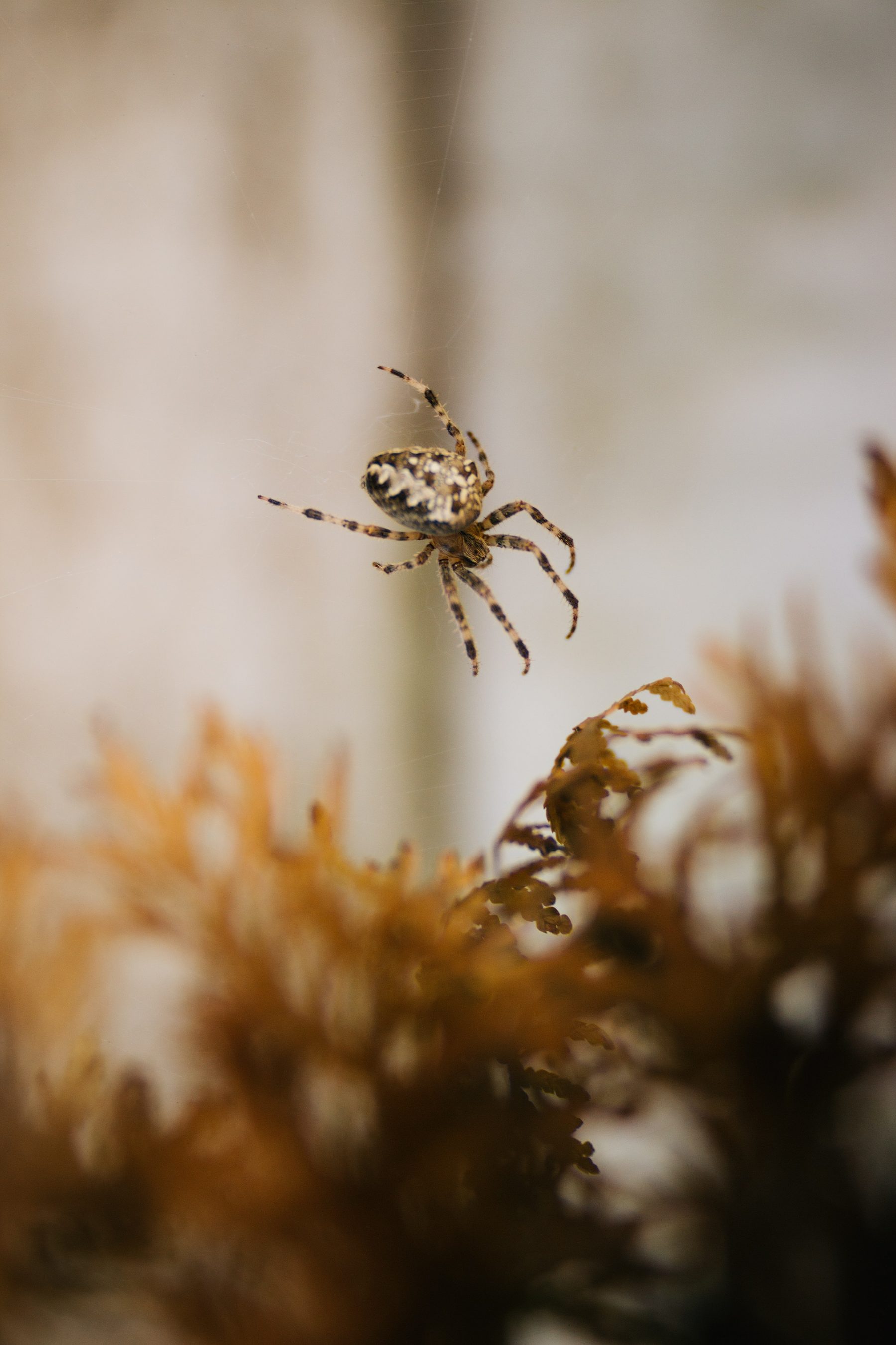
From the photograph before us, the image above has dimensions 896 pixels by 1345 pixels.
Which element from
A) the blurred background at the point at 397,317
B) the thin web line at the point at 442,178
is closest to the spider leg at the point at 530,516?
the blurred background at the point at 397,317

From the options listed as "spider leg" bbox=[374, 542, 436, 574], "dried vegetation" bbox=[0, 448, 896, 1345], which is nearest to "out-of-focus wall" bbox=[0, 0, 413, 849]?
"spider leg" bbox=[374, 542, 436, 574]

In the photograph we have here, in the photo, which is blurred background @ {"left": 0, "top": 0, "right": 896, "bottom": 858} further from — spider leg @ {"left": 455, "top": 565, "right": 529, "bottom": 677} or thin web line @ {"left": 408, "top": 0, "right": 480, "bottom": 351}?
spider leg @ {"left": 455, "top": 565, "right": 529, "bottom": 677}

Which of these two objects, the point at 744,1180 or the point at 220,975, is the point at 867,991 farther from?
the point at 220,975

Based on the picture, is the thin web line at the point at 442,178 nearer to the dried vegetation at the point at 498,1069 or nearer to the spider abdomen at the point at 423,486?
the spider abdomen at the point at 423,486

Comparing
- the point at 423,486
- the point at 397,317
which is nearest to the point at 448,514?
the point at 423,486

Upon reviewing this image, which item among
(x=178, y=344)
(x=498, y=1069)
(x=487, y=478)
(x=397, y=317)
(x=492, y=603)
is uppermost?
(x=397, y=317)

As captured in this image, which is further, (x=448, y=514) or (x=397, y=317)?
(x=397, y=317)

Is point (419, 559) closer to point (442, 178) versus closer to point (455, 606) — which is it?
point (455, 606)
